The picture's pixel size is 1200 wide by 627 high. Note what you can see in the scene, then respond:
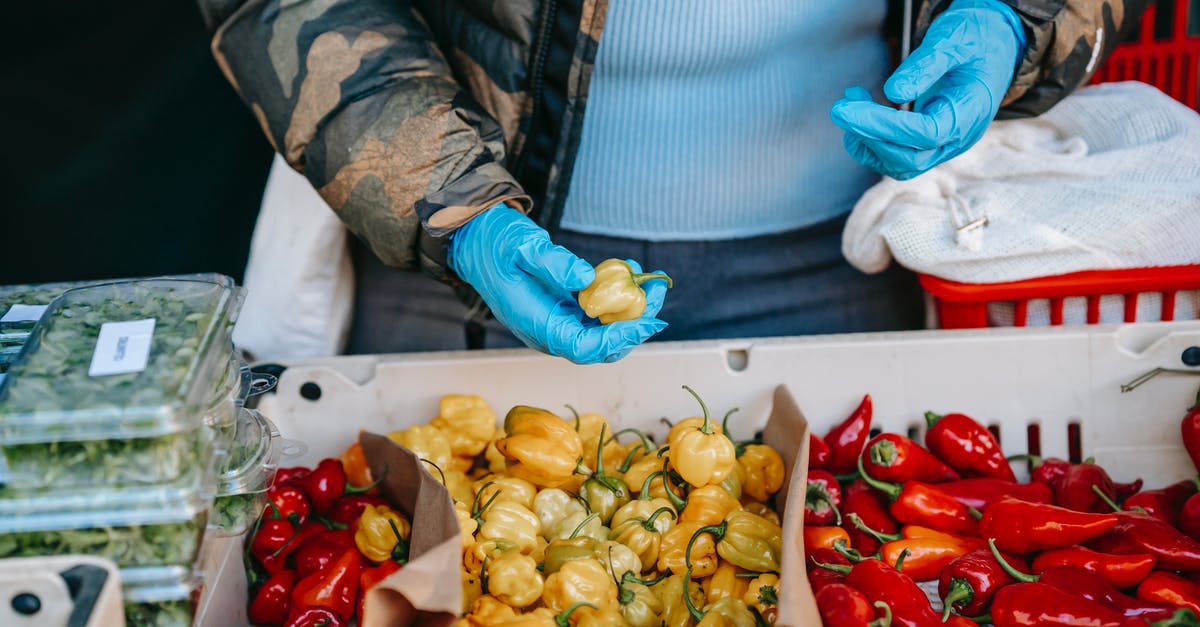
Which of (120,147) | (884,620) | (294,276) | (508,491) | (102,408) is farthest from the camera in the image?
(120,147)

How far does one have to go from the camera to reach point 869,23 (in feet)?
6.68

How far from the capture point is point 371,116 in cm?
171

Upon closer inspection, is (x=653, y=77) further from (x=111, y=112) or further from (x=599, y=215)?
(x=111, y=112)

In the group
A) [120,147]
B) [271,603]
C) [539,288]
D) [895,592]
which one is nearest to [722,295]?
[539,288]

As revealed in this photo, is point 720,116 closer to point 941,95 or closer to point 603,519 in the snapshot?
point 941,95

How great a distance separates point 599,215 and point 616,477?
582 millimetres

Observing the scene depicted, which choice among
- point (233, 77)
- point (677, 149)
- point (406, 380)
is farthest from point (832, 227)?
point (233, 77)

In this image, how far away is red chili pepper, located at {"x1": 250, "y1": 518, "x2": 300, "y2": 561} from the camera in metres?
1.70

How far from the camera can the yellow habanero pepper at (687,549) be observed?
1601mm

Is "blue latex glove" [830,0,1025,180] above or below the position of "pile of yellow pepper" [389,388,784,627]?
above

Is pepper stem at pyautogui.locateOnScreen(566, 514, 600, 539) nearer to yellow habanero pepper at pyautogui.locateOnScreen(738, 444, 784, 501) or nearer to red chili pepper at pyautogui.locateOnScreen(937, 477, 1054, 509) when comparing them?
yellow habanero pepper at pyautogui.locateOnScreen(738, 444, 784, 501)

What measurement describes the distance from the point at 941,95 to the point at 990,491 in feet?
2.16

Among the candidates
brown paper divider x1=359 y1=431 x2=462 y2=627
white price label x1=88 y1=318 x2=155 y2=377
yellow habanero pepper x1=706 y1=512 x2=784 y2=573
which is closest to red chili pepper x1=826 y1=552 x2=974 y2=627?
yellow habanero pepper x1=706 y1=512 x2=784 y2=573

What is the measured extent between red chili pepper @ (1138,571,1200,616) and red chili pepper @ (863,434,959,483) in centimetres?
38
